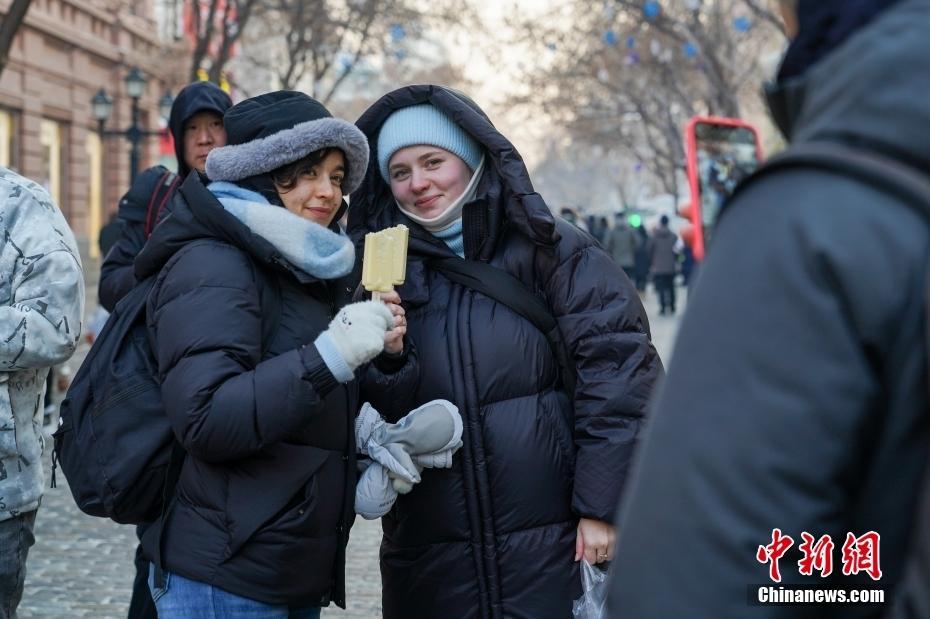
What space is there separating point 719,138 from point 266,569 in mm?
4152

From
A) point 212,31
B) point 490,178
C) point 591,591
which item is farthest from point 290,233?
point 212,31

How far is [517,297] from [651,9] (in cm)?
1709

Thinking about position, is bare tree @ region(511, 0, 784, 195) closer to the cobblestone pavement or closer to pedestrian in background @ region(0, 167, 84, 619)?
the cobblestone pavement

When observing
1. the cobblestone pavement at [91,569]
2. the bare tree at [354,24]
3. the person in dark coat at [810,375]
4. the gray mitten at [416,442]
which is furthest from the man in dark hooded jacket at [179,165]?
the bare tree at [354,24]

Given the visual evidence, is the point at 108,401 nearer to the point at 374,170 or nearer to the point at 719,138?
the point at 374,170

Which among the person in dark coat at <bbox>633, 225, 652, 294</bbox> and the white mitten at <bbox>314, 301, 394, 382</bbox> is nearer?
the white mitten at <bbox>314, 301, 394, 382</bbox>

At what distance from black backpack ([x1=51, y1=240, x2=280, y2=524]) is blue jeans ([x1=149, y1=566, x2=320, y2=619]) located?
20 cm

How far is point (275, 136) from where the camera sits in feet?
9.78

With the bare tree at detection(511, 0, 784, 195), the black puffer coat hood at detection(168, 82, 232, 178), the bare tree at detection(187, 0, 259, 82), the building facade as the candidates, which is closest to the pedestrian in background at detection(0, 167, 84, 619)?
the black puffer coat hood at detection(168, 82, 232, 178)

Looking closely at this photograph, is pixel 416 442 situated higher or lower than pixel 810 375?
lower

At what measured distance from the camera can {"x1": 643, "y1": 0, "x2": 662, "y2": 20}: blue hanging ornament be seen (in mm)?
19188

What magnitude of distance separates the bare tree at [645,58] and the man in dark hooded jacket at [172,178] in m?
Answer: 12.7

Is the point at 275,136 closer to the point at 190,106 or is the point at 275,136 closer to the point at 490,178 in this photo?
the point at 490,178

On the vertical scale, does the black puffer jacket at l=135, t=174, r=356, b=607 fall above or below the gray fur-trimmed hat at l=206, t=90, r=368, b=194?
below
